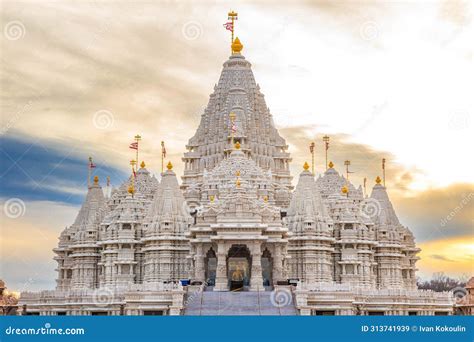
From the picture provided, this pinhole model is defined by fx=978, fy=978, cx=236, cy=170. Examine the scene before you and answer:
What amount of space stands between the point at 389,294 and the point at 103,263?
2334cm

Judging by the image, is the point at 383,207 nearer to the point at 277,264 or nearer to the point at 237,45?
the point at 277,264

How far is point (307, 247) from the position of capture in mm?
75188

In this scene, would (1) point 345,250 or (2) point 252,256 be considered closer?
(2) point 252,256

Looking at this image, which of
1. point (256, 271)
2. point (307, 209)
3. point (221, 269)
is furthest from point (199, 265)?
point (307, 209)

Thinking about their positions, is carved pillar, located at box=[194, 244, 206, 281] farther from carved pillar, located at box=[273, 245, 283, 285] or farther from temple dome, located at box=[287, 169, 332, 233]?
temple dome, located at box=[287, 169, 332, 233]

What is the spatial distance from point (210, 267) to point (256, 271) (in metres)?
8.45

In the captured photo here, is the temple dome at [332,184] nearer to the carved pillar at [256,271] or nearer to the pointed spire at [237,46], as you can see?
the pointed spire at [237,46]

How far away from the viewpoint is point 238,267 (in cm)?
7269

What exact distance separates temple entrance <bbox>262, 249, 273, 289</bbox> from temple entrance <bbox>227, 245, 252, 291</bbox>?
4.20 ft

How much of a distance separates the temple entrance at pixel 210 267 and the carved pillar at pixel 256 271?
14.8ft

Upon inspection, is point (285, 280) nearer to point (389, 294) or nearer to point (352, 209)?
point (389, 294)
